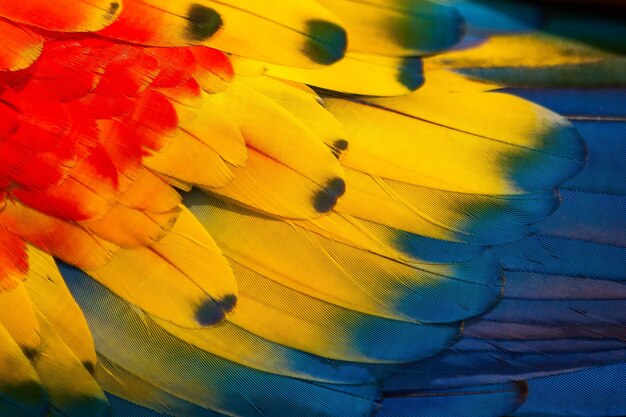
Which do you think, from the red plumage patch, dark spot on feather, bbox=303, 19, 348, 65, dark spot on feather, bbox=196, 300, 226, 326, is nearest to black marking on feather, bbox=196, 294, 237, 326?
dark spot on feather, bbox=196, 300, 226, 326

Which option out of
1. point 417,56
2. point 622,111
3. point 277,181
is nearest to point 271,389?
point 277,181

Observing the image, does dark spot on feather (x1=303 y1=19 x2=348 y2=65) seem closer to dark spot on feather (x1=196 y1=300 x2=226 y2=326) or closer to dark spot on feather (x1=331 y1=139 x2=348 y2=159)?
dark spot on feather (x1=331 y1=139 x2=348 y2=159)

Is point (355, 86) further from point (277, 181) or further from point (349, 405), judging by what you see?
point (349, 405)

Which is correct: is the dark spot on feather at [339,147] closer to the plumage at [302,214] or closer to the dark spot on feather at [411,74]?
the plumage at [302,214]

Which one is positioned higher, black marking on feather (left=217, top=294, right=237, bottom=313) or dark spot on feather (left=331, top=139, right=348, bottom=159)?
dark spot on feather (left=331, top=139, right=348, bottom=159)

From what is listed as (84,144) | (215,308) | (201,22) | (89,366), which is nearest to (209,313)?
(215,308)

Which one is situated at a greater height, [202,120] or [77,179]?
[202,120]

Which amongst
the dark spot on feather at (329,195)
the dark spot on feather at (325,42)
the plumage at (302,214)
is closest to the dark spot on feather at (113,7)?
the plumage at (302,214)
